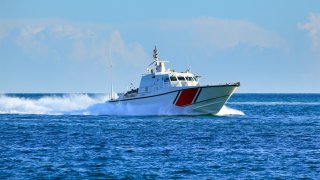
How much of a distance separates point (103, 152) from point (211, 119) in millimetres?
29341

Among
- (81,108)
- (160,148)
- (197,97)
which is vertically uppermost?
(81,108)

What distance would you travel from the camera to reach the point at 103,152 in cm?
4700

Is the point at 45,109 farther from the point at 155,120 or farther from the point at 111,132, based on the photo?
the point at 111,132

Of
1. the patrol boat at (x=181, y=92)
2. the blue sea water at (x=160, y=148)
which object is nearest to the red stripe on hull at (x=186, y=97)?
the patrol boat at (x=181, y=92)

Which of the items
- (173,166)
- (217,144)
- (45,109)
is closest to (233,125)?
(217,144)

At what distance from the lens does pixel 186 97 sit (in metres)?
75.8

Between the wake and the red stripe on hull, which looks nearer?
the red stripe on hull

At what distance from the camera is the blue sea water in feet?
128

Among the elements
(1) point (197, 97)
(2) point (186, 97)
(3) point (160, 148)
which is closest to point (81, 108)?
(2) point (186, 97)

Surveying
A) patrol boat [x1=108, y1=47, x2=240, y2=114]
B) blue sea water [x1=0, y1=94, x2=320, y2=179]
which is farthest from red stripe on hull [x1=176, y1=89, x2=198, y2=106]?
blue sea water [x1=0, y1=94, x2=320, y2=179]

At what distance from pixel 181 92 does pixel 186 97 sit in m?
0.89

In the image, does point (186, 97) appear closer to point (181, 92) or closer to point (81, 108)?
point (181, 92)

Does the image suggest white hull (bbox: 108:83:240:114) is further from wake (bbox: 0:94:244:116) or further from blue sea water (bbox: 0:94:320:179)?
blue sea water (bbox: 0:94:320:179)

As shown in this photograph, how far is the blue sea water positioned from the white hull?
49.7 inches
